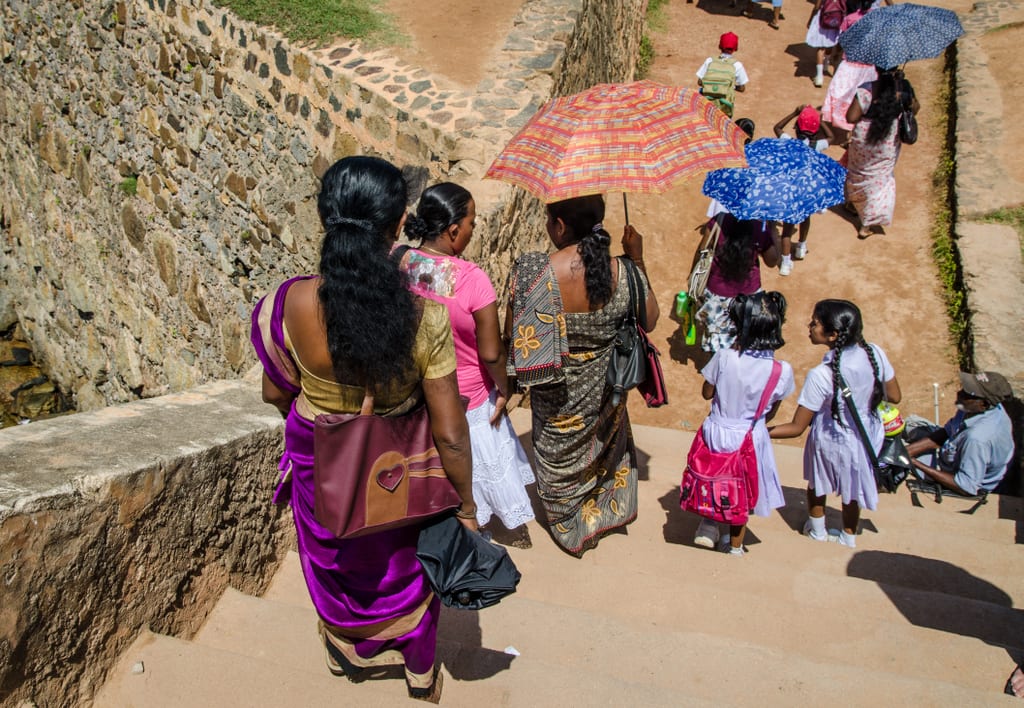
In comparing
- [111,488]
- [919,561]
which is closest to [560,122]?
[111,488]

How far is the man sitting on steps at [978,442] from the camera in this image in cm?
473

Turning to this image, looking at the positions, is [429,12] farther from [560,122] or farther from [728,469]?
[728,469]

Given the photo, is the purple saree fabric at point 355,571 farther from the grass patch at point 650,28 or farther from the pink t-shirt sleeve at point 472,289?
the grass patch at point 650,28

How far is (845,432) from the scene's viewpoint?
3.99m

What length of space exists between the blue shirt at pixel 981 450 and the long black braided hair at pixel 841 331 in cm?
128

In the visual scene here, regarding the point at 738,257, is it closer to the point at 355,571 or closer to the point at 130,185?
the point at 355,571

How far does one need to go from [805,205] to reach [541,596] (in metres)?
2.85

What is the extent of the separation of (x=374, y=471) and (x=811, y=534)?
9.55 ft

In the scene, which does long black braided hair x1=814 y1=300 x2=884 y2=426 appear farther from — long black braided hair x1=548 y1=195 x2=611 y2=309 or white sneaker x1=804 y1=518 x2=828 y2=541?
long black braided hair x1=548 y1=195 x2=611 y2=309

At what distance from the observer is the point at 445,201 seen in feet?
10.7

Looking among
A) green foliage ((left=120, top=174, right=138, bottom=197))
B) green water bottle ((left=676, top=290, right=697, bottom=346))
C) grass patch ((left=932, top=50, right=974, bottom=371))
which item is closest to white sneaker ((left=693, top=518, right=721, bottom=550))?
green water bottle ((left=676, top=290, right=697, bottom=346))

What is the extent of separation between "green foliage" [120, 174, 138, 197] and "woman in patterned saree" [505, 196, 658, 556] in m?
5.76

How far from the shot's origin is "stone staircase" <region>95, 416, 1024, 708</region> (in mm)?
2514

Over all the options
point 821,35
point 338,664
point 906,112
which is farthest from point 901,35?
point 338,664
